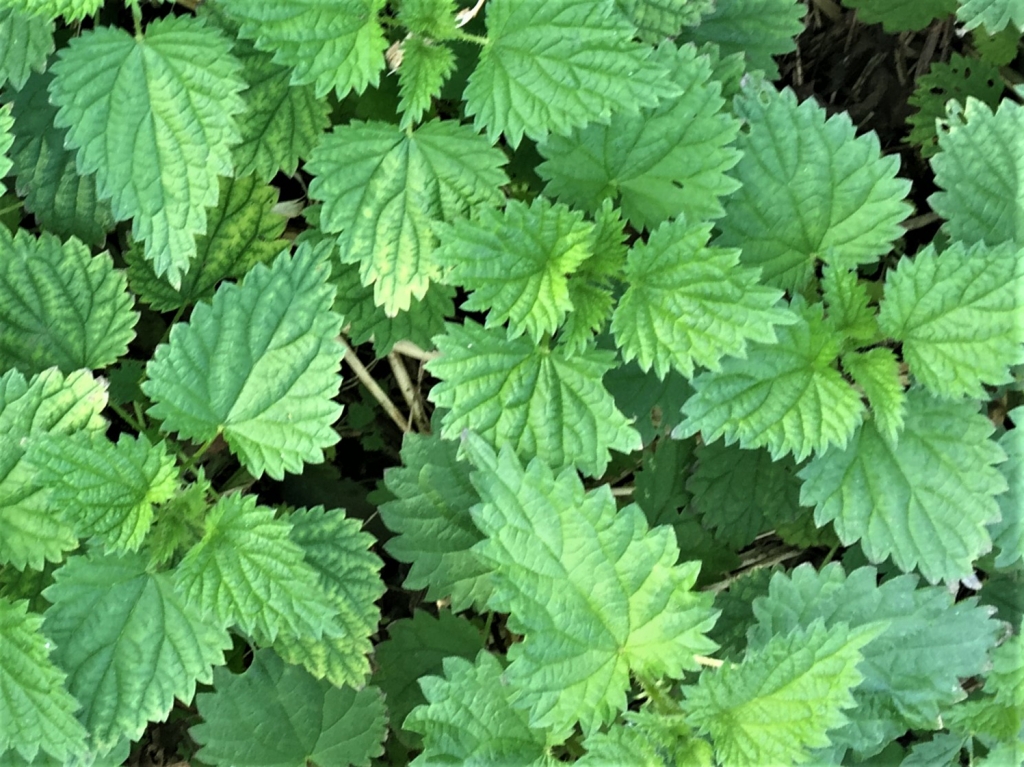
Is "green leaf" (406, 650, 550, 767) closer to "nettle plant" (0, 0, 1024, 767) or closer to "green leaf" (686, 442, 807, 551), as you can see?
"nettle plant" (0, 0, 1024, 767)

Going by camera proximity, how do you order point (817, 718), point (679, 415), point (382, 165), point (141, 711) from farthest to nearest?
1. point (679, 415)
2. point (382, 165)
3. point (141, 711)
4. point (817, 718)

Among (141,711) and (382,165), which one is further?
(382,165)

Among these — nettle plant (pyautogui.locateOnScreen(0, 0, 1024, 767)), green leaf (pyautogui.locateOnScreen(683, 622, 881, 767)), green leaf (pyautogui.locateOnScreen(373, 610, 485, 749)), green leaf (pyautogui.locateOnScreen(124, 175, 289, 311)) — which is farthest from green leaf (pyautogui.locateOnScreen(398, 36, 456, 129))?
green leaf (pyautogui.locateOnScreen(683, 622, 881, 767))

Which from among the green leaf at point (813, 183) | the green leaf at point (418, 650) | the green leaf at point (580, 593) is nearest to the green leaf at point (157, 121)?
the green leaf at point (580, 593)

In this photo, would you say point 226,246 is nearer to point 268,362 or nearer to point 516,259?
point 268,362

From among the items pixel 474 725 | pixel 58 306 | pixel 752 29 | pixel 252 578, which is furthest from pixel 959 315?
pixel 58 306

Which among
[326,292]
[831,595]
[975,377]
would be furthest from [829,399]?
[326,292]

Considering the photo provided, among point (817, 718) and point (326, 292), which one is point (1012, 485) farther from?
point (326, 292)
